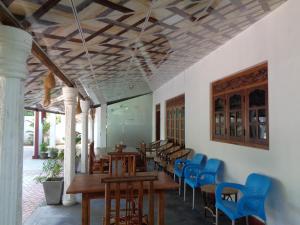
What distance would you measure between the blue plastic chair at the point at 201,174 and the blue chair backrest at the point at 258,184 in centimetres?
97

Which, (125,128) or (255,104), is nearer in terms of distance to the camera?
(255,104)

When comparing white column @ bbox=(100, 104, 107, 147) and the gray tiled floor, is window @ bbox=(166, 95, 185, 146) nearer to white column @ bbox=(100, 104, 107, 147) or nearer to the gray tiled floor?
the gray tiled floor

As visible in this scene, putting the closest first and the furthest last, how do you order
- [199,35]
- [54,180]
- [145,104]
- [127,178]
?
1. [127,178]
2. [199,35]
3. [54,180]
4. [145,104]

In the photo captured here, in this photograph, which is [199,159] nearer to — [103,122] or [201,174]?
[201,174]

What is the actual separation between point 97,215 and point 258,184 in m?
2.36

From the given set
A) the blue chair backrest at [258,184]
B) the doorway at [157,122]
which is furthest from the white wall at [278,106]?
the doorway at [157,122]

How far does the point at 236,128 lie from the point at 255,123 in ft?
1.71

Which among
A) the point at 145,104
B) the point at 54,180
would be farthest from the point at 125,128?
the point at 54,180

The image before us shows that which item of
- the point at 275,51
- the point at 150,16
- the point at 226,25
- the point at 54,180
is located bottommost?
the point at 54,180

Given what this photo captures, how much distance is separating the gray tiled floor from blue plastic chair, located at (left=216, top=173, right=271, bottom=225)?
0.69 meters

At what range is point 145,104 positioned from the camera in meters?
11.5

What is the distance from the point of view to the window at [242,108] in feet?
11.0

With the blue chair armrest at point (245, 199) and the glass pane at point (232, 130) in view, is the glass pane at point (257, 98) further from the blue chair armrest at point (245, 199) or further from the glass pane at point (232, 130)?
the blue chair armrest at point (245, 199)

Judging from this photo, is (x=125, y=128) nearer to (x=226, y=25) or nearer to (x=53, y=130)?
(x=53, y=130)
